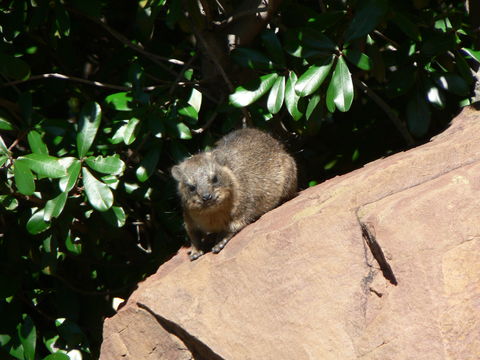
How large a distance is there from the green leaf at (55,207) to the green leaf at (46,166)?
150 mm

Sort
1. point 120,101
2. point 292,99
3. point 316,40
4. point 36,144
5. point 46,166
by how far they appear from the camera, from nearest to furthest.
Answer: point 46,166
point 316,40
point 36,144
point 292,99
point 120,101

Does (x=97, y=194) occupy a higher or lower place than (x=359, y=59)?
lower

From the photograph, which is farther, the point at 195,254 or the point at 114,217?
the point at 195,254

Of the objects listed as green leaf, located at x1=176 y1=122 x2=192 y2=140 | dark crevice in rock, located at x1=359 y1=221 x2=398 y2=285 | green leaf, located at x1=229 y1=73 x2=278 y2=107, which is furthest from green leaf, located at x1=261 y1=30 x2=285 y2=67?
dark crevice in rock, located at x1=359 y1=221 x2=398 y2=285

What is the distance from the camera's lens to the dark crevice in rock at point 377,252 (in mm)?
3613

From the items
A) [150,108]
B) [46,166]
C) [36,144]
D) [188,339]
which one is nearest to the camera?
[188,339]

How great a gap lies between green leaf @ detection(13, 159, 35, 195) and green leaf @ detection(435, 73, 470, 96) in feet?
9.23

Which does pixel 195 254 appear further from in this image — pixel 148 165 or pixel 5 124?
pixel 5 124

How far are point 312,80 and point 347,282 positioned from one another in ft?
4.55

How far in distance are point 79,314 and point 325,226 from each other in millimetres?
2499

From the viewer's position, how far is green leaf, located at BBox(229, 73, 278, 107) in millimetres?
4801

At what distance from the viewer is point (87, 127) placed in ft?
15.3

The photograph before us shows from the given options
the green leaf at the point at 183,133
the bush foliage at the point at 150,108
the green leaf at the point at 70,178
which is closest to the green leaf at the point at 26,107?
the bush foliage at the point at 150,108

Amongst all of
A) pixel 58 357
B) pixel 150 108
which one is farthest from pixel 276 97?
pixel 58 357
